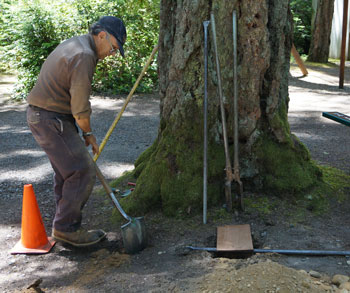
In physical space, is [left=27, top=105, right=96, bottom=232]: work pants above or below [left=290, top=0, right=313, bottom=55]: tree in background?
below

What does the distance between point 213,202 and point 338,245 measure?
1177mm

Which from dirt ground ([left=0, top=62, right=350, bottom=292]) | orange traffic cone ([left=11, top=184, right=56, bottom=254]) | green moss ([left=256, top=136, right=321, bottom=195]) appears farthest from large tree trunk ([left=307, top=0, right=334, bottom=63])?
orange traffic cone ([left=11, top=184, right=56, bottom=254])

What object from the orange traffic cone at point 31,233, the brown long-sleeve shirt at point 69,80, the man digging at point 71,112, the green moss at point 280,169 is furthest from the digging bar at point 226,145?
the orange traffic cone at point 31,233

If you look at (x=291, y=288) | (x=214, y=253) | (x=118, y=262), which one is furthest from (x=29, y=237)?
(x=291, y=288)

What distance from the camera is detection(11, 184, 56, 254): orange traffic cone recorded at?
389cm

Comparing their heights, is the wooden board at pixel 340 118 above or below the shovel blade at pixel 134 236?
above

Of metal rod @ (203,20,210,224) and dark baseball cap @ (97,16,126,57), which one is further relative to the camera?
metal rod @ (203,20,210,224)

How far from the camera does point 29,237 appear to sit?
3898mm

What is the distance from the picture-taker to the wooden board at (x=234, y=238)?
11.8 ft

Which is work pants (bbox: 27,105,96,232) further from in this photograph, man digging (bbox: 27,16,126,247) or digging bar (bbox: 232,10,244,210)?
digging bar (bbox: 232,10,244,210)

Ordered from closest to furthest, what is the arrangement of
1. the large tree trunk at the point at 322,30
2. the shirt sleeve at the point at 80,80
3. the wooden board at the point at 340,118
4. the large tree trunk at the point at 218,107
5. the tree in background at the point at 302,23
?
1. the shirt sleeve at the point at 80,80
2. the large tree trunk at the point at 218,107
3. the wooden board at the point at 340,118
4. the large tree trunk at the point at 322,30
5. the tree in background at the point at 302,23

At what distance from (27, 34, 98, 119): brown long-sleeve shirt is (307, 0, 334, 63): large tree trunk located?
12940 mm

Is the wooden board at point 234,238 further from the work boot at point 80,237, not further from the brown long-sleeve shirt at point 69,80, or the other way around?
the brown long-sleeve shirt at point 69,80

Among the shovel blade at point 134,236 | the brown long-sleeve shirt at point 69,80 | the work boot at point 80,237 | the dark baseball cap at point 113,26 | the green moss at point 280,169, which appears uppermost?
the dark baseball cap at point 113,26
